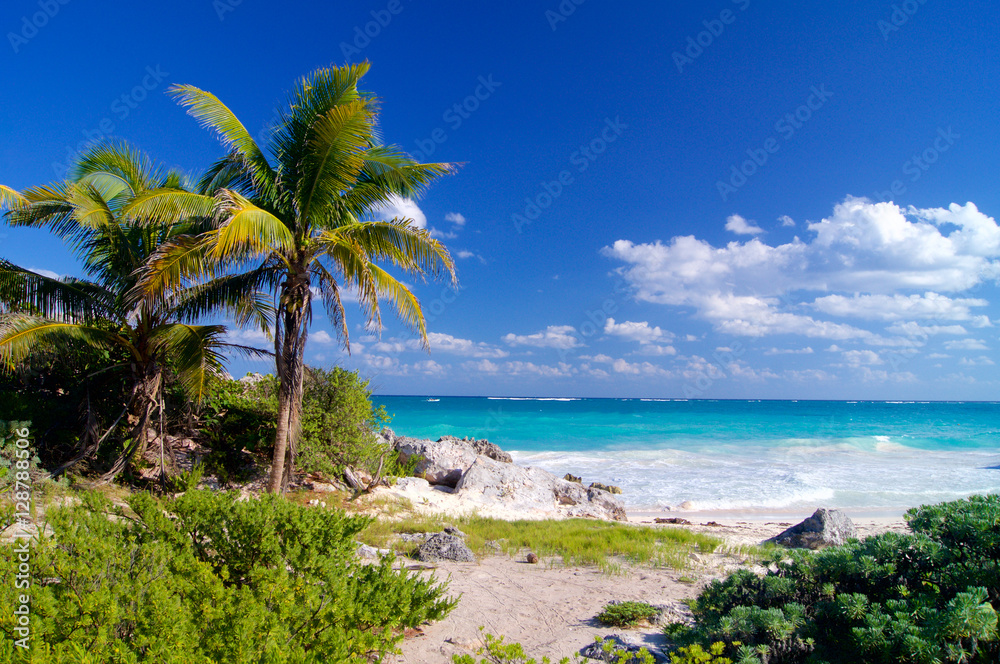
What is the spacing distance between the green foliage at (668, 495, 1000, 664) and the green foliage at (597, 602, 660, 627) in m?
0.59

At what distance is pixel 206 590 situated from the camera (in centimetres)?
335

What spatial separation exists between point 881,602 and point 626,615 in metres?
2.17

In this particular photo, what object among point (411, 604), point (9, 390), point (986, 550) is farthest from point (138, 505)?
point (9, 390)

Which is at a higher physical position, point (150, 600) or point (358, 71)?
point (358, 71)

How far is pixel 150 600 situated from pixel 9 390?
10.9 meters

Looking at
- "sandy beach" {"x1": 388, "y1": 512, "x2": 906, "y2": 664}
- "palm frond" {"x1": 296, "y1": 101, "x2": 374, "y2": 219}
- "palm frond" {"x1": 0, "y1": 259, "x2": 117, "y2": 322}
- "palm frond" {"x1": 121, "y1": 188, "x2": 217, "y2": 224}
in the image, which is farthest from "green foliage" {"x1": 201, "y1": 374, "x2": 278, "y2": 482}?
"sandy beach" {"x1": 388, "y1": 512, "x2": 906, "y2": 664}

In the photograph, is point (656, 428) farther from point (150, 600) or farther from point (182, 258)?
point (150, 600)

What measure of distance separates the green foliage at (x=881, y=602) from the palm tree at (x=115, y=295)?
370 inches

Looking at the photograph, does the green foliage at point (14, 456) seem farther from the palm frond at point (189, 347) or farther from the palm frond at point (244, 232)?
the palm frond at point (244, 232)

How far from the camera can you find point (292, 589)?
3.48 meters

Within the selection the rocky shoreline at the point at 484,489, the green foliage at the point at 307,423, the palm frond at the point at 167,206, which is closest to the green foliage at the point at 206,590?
the palm frond at the point at 167,206

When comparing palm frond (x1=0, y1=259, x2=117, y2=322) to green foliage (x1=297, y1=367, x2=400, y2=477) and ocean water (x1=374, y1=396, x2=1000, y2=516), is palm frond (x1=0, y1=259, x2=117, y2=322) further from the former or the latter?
ocean water (x1=374, y1=396, x2=1000, y2=516)

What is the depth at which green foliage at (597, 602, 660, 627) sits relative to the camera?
5.03m

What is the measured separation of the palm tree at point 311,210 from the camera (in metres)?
8.53
